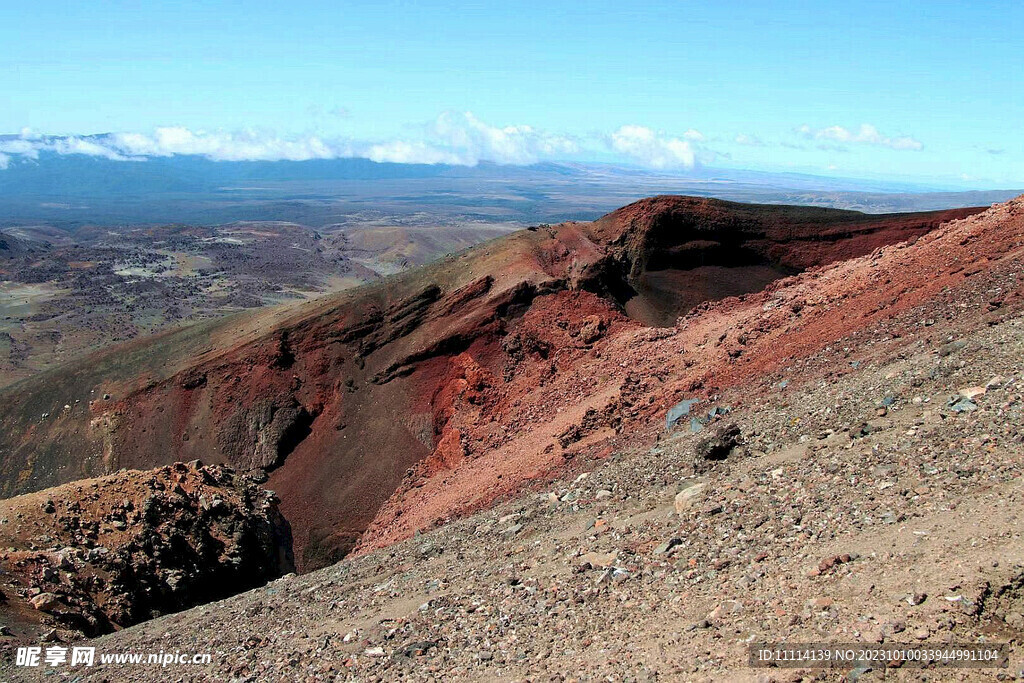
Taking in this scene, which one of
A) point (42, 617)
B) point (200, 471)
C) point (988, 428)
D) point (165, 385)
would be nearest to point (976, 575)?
point (988, 428)

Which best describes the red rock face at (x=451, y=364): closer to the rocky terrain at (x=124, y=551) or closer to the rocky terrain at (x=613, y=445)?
the rocky terrain at (x=613, y=445)

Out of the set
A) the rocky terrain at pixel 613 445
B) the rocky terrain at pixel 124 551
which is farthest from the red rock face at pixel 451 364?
the rocky terrain at pixel 124 551

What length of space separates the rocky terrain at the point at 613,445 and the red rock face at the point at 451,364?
115mm

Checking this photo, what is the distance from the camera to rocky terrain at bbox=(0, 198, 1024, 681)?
824cm

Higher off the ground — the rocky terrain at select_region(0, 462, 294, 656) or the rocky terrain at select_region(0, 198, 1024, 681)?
the rocky terrain at select_region(0, 198, 1024, 681)

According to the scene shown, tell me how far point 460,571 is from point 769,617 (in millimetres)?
5948

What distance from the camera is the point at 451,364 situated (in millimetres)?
25797

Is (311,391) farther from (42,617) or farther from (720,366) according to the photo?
(720,366)

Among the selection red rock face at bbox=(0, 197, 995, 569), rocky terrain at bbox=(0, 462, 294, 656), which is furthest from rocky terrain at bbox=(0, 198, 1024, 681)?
rocky terrain at bbox=(0, 462, 294, 656)

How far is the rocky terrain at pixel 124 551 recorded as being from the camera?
1455 centimetres

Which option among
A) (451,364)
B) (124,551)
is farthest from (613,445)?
(124,551)

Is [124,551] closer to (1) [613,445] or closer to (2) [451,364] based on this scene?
(1) [613,445]

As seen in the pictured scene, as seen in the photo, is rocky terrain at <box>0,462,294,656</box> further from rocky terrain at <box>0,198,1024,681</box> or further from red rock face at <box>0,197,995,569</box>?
red rock face at <box>0,197,995,569</box>

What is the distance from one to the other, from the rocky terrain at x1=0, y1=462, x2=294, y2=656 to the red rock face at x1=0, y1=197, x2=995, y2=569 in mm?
2903
